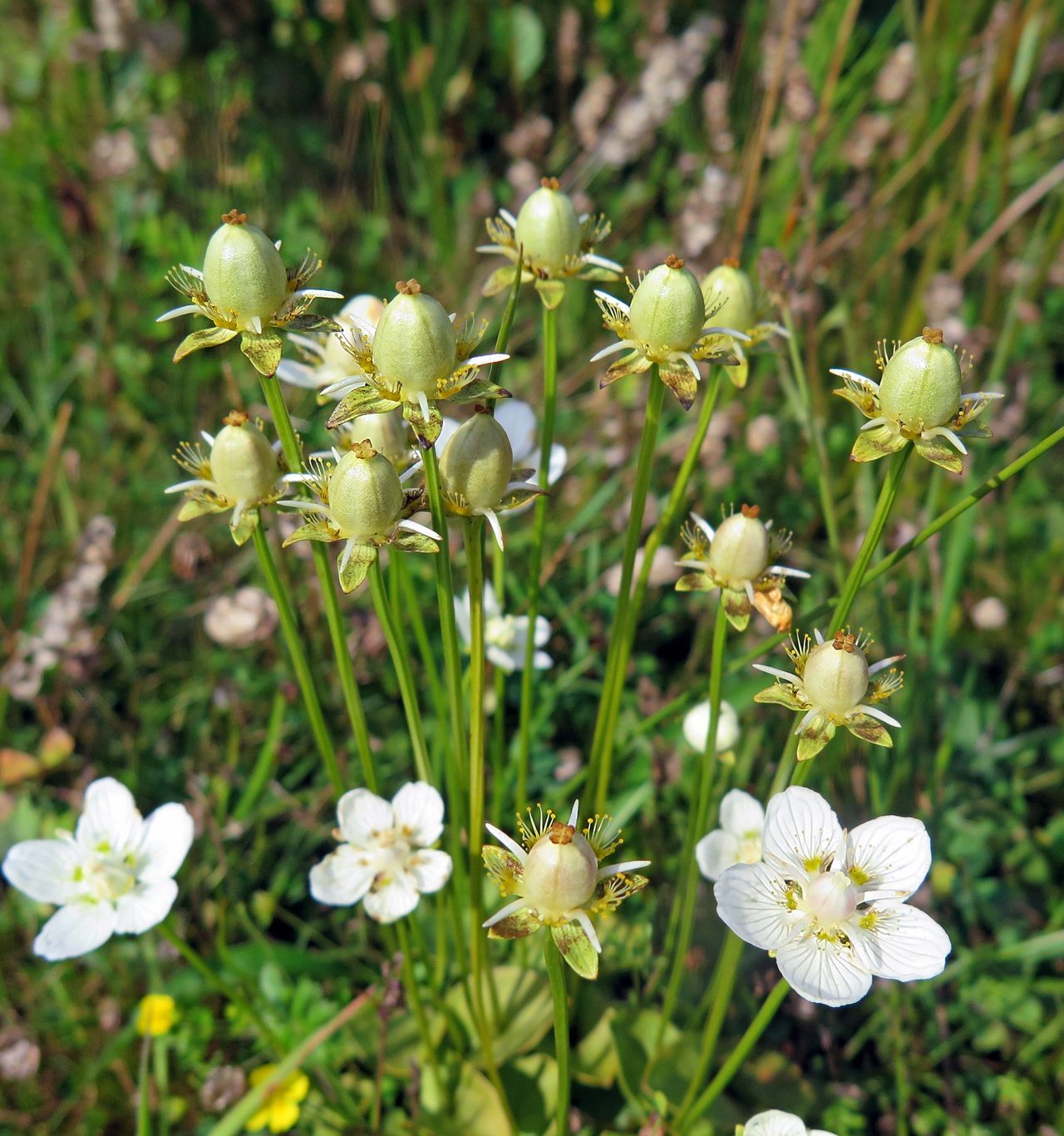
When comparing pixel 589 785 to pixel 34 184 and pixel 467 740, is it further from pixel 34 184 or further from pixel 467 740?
pixel 34 184

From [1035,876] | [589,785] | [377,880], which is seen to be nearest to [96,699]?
[377,880]

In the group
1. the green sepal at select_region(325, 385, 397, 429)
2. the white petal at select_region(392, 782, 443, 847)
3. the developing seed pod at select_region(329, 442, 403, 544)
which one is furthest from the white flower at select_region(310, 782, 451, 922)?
the green sepal at select_region(325, 385, 397, 429)

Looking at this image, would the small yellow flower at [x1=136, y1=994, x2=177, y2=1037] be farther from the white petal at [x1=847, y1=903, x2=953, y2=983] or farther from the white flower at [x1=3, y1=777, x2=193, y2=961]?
the white petal at [x1=847, y1=903, x2=953, y2=983]

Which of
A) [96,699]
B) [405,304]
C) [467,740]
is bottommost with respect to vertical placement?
[96,699]

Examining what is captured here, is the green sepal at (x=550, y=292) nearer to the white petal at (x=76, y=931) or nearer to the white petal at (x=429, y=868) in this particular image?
the white petal at (x=429, y=868)

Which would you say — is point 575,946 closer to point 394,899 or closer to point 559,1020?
point 559,1020

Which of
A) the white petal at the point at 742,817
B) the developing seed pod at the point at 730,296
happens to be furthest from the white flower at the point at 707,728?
the developing seed pod at the point at 730,296
